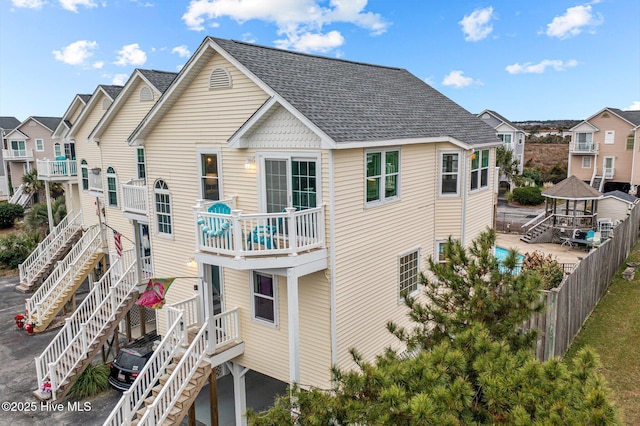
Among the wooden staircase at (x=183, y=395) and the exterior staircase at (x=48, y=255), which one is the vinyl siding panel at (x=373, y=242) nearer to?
the wooden staircase at (x=183, y=395)

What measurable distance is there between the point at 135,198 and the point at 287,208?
9.51m

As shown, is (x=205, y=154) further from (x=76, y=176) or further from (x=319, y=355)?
(x=76, y=176)

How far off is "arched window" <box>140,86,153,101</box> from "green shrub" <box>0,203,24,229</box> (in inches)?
1141

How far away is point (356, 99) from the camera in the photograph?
13.4 metres

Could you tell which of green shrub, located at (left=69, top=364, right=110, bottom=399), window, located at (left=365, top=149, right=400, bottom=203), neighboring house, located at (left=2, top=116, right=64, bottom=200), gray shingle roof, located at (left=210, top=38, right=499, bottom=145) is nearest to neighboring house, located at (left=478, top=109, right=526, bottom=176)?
gray shingle roof, located at (left=210, top=38, right=499, bottom=145)

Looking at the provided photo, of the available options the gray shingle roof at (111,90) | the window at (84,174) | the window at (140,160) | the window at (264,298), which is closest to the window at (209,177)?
the window at (264,298)

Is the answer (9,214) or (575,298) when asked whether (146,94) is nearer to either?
(575,298)

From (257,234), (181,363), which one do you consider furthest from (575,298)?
(181,363)

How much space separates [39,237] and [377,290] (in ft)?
90.6

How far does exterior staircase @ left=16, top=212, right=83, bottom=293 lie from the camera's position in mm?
24859

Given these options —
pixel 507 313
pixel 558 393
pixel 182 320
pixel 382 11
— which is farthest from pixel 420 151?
pixel 382 11

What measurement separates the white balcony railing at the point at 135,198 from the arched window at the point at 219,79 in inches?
227

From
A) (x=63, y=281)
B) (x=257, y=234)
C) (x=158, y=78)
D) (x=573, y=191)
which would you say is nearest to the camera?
(x=257, y=234)

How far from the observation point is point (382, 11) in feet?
93.7
